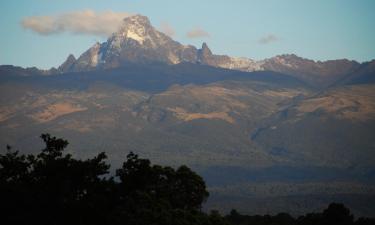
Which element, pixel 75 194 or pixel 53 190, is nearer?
pixel 53 190

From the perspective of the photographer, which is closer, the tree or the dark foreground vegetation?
the tree

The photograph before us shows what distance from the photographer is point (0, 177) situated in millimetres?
77375

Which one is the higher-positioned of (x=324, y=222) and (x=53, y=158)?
(x=53, y=158)

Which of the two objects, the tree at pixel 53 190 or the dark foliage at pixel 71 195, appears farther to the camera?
the dark foliage at pixel 71 195

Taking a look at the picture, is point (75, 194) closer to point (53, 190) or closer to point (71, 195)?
point (71, 195)

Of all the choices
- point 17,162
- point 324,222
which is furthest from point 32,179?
point 324,222

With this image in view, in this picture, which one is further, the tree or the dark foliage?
the dark foliage

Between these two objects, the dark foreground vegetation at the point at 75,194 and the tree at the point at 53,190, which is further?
the dark foreground vegetation at the point at 75,194

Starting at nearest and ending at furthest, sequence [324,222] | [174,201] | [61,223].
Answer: [61,223] < [174,201] < [324,222]

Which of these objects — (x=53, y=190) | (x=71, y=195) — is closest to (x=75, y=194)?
(x=71, y=195)

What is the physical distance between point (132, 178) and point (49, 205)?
12692mm

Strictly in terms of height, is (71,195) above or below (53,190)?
below

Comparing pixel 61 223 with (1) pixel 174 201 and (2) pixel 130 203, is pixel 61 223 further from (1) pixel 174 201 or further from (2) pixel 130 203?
(1) pixel 174 201

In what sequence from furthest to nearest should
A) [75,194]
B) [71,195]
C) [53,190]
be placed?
[75,194], [71,195], [53,190]
